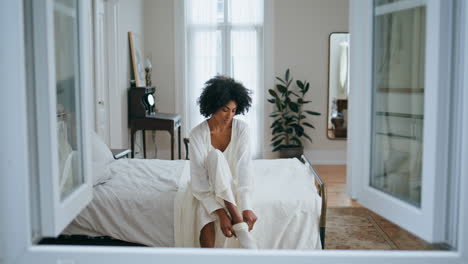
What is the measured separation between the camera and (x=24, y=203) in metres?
1.42

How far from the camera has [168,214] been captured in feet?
9.49

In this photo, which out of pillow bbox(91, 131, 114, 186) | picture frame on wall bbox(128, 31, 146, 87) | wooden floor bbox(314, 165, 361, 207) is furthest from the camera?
picture frame on wall bbox(128, 31, 146, 87)

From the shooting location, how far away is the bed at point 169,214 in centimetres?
281

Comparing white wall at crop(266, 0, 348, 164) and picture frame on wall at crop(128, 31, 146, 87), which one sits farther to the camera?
white wall at crop(266, 0, 348, 164)

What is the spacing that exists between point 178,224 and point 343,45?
4873mm

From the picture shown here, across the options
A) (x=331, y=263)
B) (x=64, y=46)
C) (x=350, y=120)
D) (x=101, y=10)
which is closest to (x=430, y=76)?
(x=350, y=120)

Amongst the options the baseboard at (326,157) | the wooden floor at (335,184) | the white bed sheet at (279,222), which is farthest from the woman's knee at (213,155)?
the baseboard at (326,157)

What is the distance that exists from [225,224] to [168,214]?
0.42 metres

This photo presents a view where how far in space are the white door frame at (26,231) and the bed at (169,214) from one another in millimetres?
1383

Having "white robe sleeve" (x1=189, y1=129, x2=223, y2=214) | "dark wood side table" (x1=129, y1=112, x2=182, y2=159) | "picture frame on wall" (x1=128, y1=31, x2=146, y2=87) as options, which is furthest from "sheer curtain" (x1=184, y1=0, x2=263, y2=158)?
"white robe sleeve" (x1=189, y1=129, x2=223, y2=214)

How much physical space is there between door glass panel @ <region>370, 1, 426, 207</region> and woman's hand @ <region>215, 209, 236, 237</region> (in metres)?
1.06

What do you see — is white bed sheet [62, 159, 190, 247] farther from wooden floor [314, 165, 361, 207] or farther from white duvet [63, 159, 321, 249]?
wooden floor [314, 165, 361, 207]

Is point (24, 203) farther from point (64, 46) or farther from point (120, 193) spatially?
point (120, 193)

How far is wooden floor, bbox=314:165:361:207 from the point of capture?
4875 millimetres
